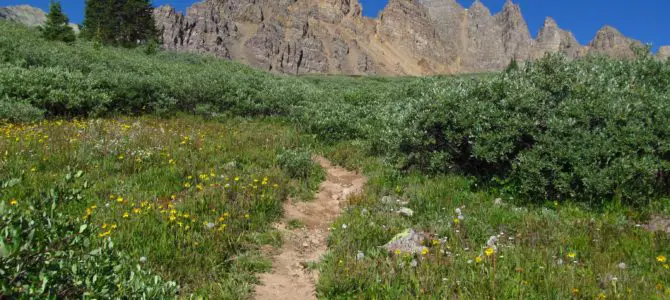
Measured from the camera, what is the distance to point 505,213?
7098 mm

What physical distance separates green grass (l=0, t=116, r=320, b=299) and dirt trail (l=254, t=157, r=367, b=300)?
0.26 m

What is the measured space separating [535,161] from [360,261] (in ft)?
14.0

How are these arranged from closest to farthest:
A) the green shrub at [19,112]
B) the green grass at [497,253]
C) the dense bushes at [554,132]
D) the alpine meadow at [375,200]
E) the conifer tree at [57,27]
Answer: the alpine meadow at [375,200] < the green grass at [497,253] < the dense bushes at [554,132] < the green shrub at [19,112] < the conifer tree at [57,27]

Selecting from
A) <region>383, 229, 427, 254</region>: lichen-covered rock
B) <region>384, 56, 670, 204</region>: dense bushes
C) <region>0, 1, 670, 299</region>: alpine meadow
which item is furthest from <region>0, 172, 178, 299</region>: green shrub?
<region>384, 56, 670, 204</region>: dense bushes

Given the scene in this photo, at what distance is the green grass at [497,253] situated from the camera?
4.79 meters

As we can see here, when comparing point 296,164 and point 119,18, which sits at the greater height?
point 119,18

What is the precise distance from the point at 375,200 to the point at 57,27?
4033 cm

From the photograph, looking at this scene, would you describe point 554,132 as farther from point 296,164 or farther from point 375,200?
point 296,164

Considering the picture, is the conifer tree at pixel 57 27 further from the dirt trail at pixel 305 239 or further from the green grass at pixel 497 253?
the green grass at pixel 497 253

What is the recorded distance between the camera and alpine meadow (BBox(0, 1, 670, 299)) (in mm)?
4578

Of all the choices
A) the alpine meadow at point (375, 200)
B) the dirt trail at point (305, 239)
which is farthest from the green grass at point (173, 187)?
the dirt trail at point (305, 239)

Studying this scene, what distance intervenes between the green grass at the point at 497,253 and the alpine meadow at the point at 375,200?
33 mm

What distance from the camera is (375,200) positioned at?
8.38 m

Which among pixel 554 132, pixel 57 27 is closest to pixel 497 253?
pixel 554 132
